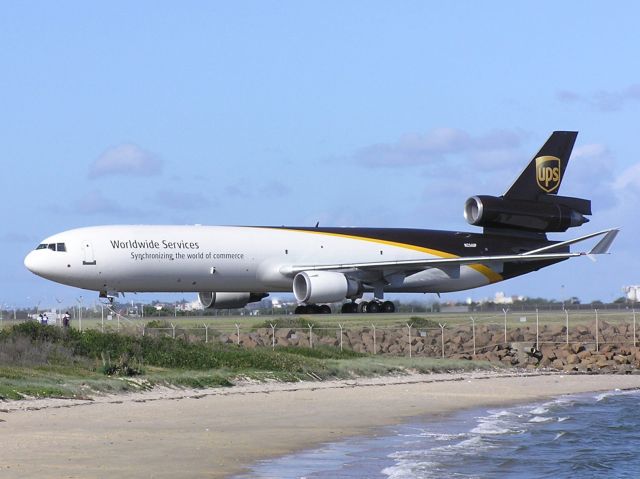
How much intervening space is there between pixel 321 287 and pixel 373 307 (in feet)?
15.9

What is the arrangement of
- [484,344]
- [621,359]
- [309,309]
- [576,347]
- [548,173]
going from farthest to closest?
[548,173]
[309,309]
[484,344]
[576,347]
[621,359]

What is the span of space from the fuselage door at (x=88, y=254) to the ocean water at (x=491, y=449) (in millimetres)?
26344

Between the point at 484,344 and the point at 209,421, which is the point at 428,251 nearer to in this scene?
the point at 484,344

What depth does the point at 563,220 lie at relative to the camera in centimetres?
5903

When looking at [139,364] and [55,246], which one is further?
[55,246]

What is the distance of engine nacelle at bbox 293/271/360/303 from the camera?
5116cm

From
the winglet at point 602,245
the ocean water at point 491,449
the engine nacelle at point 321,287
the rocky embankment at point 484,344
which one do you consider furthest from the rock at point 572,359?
the winglet at point 602,245

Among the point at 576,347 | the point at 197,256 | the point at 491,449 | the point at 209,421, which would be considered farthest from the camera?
the point at 197,256

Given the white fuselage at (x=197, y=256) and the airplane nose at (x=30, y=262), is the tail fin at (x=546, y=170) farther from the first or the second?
the airplane nose at (x=30, y=262)

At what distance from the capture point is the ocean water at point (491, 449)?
16.2 meters

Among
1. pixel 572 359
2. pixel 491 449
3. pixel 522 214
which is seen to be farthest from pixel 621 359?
pixel 491 449

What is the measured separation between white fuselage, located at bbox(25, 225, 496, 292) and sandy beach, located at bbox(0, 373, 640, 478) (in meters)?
19.5

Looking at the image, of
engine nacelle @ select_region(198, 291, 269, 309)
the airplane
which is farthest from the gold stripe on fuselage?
engine nacelle @ select_region(198, 291, 269, 309)

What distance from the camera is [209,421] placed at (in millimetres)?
20422
